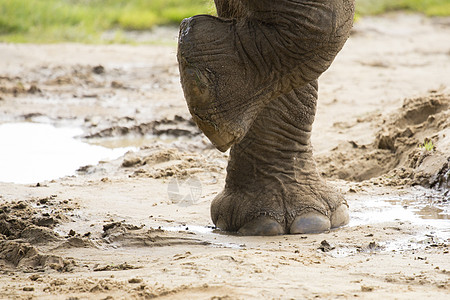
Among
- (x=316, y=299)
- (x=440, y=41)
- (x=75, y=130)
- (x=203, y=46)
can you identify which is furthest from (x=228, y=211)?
(x=440, y=41)

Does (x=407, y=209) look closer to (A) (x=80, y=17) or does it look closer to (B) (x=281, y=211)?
(B) (x=281, y=211)

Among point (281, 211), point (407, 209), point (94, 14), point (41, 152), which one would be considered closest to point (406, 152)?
point (407, 209)

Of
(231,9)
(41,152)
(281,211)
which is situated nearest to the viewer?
(281,211)

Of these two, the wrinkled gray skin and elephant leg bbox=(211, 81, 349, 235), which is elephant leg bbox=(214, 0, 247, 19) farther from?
elephant leg bbox=(211, 81, 349, 235)

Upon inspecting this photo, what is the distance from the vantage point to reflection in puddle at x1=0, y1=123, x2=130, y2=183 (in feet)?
16.1

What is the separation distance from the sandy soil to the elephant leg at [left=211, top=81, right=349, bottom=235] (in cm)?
12

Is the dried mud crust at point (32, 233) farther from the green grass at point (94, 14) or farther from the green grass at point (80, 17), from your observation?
the green grass at point (80, 17)

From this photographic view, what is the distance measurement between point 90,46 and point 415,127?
602 centimetres

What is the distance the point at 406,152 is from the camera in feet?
15.7

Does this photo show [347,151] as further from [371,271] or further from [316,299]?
[316,299]

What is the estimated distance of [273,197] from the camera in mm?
3420

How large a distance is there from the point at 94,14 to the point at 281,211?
1015 cm

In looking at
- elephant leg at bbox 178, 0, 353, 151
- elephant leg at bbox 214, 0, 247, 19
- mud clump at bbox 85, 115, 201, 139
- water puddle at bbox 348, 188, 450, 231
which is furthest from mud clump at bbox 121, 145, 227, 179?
elephant leg at bbox 178, 0, 353, 151

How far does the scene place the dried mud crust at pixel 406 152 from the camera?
4.29 m
